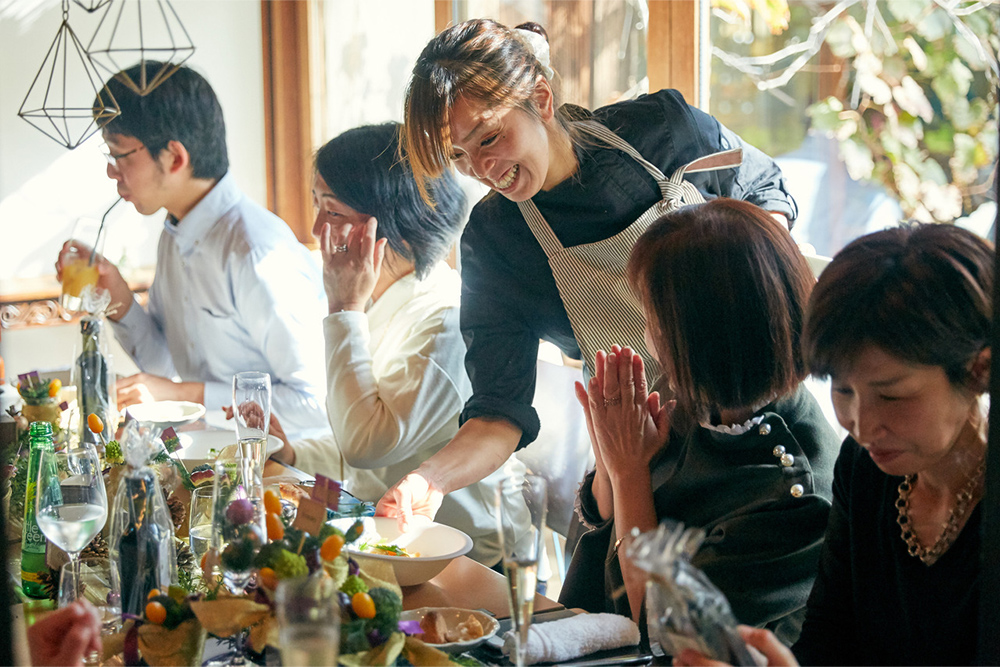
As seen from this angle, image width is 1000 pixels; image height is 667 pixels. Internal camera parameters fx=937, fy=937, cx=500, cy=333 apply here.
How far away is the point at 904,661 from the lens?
2.88ft

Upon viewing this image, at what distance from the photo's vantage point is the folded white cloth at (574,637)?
0.89 meters

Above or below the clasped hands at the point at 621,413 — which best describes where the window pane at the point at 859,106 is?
above

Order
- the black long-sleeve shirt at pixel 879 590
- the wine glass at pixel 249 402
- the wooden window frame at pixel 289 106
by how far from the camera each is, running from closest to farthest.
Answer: the black long-sleeve shirt at pixel 879 590, the wine glass at pixel 249 402, the wooden window frame at pixel 289 106

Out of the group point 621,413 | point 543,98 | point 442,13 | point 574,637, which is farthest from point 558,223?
point 442,13

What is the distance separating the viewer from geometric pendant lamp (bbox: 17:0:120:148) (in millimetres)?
2086

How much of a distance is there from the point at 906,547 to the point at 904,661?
11 cm

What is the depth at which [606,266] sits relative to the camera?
5.11 ft

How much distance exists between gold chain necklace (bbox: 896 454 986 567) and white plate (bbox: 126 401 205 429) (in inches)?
48.9

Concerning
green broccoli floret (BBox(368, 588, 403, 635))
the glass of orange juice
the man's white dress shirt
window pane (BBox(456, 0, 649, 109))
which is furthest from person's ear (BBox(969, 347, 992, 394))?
the glass of orange juice

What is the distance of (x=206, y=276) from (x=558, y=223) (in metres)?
1.04

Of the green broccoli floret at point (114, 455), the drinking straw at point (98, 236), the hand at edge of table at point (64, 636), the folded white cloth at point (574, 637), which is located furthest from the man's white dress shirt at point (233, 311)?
the hand at edge of table at point (64, 636)

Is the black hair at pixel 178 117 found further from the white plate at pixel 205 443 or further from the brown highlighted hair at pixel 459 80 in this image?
the brown highlighted hair at pixel 459 80

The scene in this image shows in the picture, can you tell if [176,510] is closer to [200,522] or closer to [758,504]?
[200,522]

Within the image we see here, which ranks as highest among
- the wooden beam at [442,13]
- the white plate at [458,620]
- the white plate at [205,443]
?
the wooden beam at [442,13]
